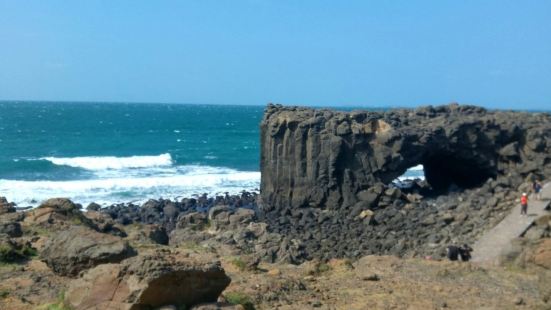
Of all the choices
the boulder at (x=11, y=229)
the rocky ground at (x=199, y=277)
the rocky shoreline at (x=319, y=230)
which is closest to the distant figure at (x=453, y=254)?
the rocky shoreline at (x=319, y=230)

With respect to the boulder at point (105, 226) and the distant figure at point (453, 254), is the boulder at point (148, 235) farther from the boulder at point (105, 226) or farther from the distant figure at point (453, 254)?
the distant figure at point (453, 254)

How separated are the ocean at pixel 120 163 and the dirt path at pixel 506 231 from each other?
24.1 m

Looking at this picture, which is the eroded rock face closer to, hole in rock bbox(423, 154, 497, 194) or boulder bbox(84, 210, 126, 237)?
hole in rock bbox(423, 154, 497, 194)

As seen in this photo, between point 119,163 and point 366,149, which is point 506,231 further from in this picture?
point 119,163

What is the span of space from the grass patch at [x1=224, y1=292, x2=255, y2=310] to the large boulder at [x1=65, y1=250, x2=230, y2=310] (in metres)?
1.16

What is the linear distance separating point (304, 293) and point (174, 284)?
4.16 meters

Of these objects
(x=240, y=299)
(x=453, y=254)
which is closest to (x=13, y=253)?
(x=240, y=299)

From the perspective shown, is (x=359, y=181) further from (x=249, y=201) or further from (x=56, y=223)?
(x=56, y=223)

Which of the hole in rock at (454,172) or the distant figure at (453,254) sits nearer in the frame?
the distant figure at (453,254)

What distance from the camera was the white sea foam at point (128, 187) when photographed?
42.8 meters

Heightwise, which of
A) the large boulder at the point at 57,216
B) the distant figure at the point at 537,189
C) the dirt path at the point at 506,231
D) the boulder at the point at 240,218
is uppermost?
the large boulder at the point at 57,216

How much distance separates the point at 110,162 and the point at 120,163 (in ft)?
3.62

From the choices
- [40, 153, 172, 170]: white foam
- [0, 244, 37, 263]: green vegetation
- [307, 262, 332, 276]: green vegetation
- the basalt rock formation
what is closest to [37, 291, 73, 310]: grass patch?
[0, 244, 37, 263]: green vegetation

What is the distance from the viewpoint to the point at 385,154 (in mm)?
36219
